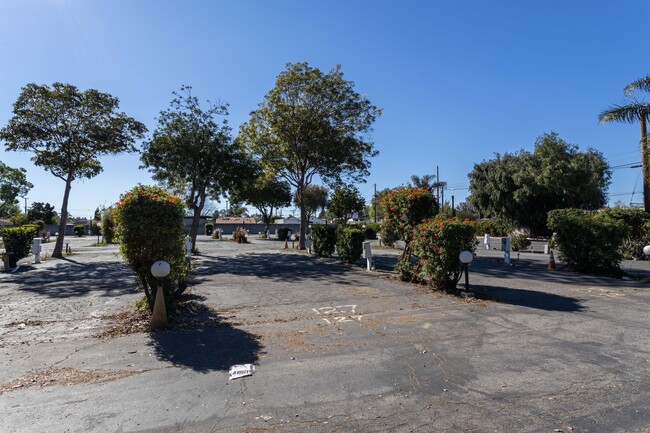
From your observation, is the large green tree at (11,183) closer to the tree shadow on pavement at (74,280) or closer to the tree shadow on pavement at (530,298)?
the tree shadow on pavement at (74,280)

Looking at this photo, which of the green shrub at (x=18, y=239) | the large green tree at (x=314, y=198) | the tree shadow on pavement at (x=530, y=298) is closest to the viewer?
the tree shadow on pavement at (x=530, y=298)

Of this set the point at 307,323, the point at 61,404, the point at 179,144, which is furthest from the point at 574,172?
the point at 61,404

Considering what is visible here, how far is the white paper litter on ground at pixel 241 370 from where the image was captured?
4.18 metres

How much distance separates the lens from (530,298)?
8289mm

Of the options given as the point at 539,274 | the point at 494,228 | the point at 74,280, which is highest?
the point at 494,228

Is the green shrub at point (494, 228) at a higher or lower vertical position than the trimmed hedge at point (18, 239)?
higher

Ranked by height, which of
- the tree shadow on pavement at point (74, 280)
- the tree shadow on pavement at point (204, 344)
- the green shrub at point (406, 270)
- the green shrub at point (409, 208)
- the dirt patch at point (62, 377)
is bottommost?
the dirt patch at point (62, 377)

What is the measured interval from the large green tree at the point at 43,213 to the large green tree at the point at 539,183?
257 ft

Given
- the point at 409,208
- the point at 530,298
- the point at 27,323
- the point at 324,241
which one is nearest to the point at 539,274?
the point at 530,298

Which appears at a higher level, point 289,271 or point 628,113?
point 628,113

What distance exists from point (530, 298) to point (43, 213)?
89761mm

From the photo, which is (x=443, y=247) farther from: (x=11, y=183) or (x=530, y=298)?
(x=11, y=183)

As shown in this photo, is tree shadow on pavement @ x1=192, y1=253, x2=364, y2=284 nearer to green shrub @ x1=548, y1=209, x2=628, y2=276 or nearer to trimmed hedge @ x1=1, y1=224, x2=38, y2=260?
green shrub @ x1=548, y1=209, x2=628, y2=276

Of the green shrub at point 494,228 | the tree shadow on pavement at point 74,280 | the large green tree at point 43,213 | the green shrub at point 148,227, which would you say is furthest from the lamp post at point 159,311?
the large green tree at point 43,213
